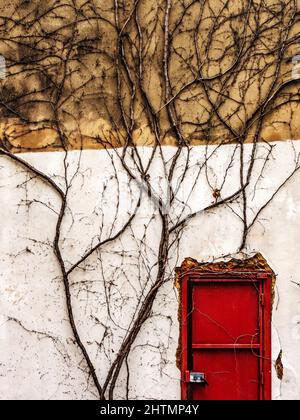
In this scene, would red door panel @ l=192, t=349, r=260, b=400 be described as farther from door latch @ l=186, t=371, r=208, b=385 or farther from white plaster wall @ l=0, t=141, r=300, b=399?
white plaster wall @ l=0, t=141, r=300, b=399

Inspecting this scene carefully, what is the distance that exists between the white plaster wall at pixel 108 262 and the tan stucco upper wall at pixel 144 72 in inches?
8.2

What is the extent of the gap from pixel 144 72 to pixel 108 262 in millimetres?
1608

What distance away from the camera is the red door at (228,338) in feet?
16.2

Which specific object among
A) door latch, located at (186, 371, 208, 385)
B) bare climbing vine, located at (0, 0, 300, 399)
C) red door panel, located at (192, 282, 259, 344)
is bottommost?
door latch, located at (186, 371, 208, 385)

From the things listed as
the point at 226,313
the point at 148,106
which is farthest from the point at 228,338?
the point at 148,106

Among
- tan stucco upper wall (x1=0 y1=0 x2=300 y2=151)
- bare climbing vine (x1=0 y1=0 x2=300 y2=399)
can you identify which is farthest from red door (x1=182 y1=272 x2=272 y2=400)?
tan stucco upper wall (x1=0 y1=0 x2=300 y2=151)

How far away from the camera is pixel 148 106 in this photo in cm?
518

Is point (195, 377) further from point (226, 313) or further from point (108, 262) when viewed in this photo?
point (108, 262)

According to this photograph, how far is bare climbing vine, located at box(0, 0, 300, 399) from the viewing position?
199 inches

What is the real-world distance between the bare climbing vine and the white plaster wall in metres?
0.03

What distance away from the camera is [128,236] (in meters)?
5.12
